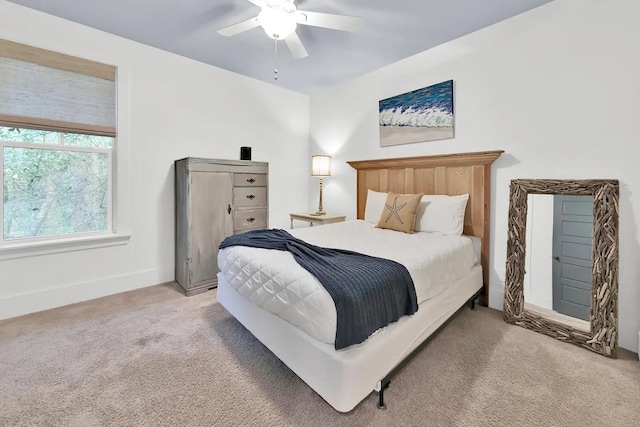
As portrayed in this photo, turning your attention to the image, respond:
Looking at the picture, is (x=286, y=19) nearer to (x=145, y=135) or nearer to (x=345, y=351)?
(x=145, y=135)

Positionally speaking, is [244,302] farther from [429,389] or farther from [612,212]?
[612,212]

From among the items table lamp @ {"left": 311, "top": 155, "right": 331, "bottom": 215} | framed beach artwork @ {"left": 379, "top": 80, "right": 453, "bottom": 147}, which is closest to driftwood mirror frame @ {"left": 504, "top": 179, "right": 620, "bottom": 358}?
framed beach artwork @ {"left": 379, "top": 80, "right": 453, "bottom": 147}

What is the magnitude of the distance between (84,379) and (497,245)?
10.7 ft

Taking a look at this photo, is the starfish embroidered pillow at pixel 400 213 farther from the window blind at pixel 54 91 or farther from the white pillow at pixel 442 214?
the window blind at pixel 54 91

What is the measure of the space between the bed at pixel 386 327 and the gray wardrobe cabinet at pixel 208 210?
2.59ft

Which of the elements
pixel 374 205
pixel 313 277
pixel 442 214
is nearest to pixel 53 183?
Result: pixel 313 277

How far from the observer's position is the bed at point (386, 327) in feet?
4.48

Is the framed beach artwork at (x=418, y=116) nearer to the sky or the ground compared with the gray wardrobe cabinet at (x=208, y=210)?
nearer to the sky

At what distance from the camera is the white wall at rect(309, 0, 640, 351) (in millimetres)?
1981

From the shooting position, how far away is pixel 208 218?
3.11 m

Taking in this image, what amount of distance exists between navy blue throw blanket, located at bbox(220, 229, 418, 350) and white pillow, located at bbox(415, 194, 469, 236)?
117 centimetres

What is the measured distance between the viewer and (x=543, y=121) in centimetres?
235

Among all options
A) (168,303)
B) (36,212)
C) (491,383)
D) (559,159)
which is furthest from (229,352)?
(559,159)

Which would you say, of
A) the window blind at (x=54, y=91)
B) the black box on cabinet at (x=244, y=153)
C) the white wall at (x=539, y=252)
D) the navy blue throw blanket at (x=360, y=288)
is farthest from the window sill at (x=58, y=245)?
the white wall at (x=539, y=252)
